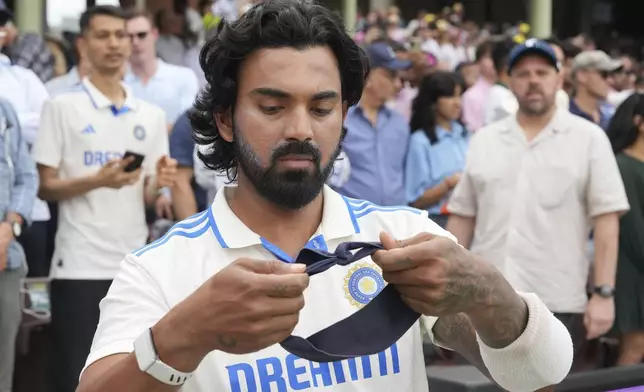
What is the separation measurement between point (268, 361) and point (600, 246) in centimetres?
326

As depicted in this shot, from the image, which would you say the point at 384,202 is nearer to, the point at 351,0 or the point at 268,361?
the point at 268,361

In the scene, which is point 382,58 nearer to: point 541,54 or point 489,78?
point 541,54

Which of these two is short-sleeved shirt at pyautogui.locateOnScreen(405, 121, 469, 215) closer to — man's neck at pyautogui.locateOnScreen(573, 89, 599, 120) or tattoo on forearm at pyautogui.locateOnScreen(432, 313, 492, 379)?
man's neck at pyautogui.locateOnScreen(573, 89, 599, 120)

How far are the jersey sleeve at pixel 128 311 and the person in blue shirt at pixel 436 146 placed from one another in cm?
403

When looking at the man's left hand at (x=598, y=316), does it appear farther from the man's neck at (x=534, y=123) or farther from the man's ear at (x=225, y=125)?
the man's ear at (x=225, y=125)

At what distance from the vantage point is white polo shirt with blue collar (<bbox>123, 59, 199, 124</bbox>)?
7.00 metres

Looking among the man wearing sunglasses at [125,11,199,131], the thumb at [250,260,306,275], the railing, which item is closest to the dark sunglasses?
the man wearing sunglasses at [125,11,199,131]

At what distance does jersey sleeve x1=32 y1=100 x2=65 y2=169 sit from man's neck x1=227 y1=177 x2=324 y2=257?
3186 mm

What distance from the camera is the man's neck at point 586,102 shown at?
24.0ft

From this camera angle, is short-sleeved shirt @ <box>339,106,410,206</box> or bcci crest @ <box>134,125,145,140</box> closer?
bcci crest @ <box>134,125,145,140</box>

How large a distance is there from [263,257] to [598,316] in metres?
3.18

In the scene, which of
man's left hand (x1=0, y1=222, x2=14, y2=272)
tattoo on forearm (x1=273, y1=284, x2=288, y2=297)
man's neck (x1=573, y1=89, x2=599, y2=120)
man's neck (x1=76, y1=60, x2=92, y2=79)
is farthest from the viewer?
man's neck (x1=573, y1=89, x2=599, y2=120)

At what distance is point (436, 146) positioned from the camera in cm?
639

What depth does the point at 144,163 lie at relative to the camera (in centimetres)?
548
